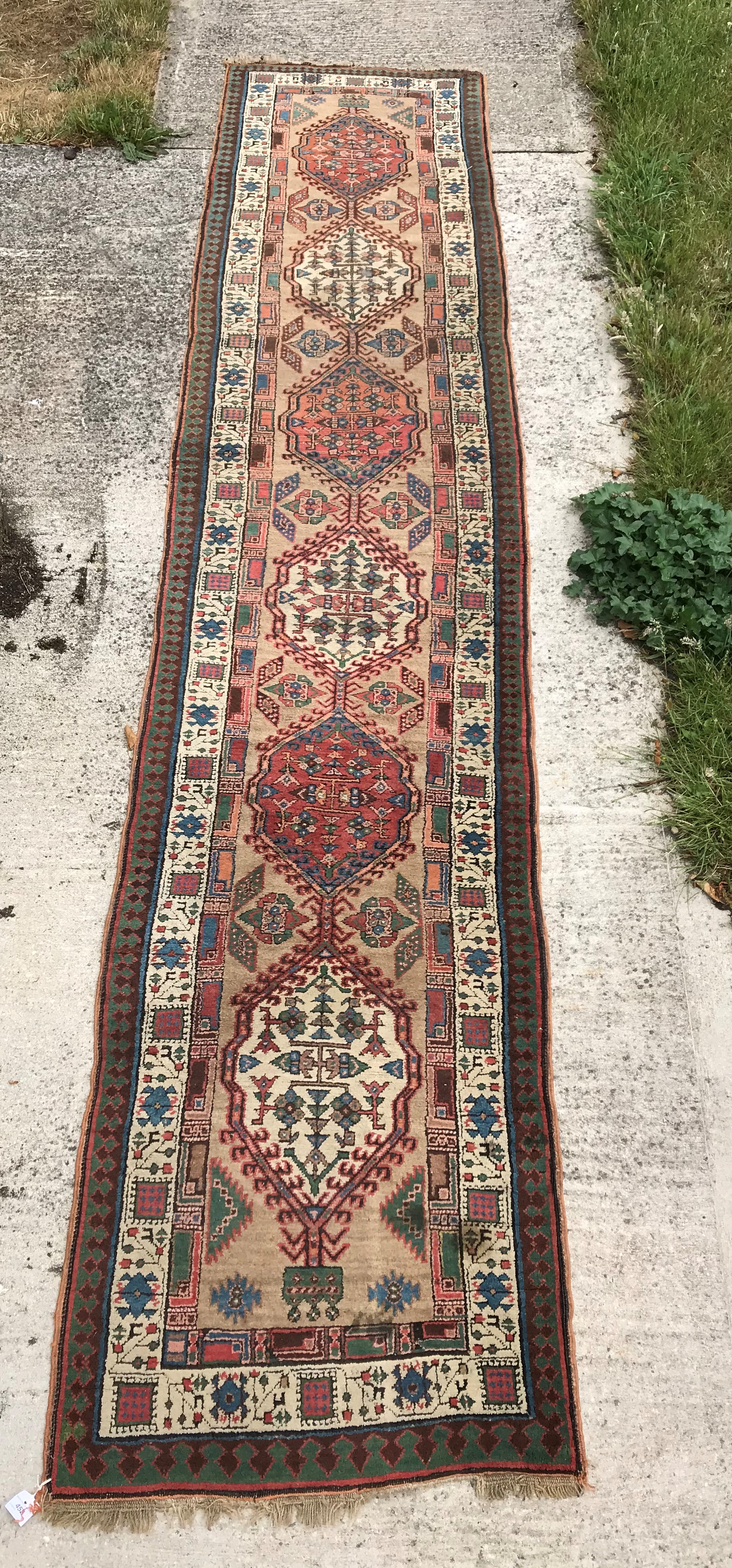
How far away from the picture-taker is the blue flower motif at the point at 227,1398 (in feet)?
9.52

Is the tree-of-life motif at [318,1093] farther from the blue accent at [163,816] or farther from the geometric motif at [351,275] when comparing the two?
the geometric motif at [351,275]

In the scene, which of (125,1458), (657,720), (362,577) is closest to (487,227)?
(362,577)

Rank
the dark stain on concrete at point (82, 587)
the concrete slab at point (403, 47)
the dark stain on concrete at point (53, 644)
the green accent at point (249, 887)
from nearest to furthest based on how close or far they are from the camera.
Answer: the green accent at point (249, 887)
the dark stain on concrete at point (53, 644)
the dark stain on concrete at point (82, 587)
the concrete slab at point (403, 47)

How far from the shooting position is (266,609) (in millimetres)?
4109

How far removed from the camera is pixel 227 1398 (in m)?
2.92

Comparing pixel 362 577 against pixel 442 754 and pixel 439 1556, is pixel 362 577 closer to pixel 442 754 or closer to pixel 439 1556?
pixel 442 754

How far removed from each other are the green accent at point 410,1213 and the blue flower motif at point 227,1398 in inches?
22.1

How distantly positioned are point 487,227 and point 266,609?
2.38m

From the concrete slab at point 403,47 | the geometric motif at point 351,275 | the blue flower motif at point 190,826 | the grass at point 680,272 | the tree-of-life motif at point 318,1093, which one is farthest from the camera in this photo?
the concrete slab at point 403,47

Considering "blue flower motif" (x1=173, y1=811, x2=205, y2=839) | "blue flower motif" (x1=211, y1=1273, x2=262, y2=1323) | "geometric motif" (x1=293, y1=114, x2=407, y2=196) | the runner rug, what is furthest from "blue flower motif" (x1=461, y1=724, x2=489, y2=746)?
"geometric motif" (x1=293, y1=114, x2=407, y2=196)

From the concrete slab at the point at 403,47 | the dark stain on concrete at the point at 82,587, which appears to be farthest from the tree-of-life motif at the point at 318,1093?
the concrete slab at the point at 403,47

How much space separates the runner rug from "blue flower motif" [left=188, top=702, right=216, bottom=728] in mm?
18

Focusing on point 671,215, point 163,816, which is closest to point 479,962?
point 163,816

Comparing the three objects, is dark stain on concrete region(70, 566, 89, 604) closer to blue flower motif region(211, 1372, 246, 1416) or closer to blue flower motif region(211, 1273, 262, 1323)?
blue flower motif region(211, 1273, 262, 1323)
